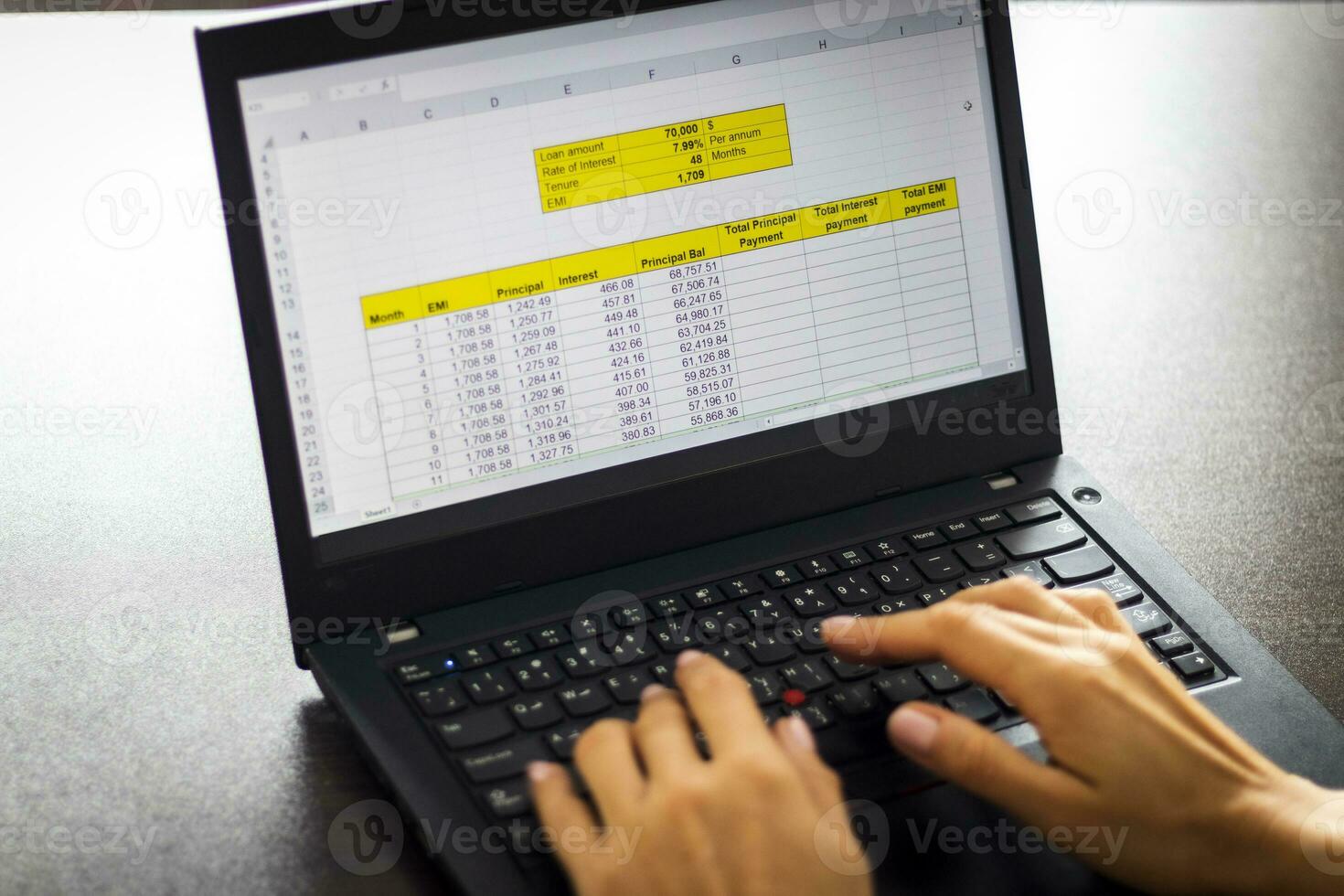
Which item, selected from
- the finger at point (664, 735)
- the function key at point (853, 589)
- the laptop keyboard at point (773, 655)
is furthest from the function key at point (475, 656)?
the function key at point (853, 589)

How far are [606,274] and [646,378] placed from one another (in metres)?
0.07

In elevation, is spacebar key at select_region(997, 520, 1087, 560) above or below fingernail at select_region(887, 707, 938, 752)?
above

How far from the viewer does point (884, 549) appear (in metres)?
0.78

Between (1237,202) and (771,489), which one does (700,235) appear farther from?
(1237,202)

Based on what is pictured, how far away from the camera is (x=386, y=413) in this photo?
28.2 inches

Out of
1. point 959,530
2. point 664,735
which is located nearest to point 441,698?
point 664,735

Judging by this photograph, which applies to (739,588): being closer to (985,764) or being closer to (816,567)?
(816,567)

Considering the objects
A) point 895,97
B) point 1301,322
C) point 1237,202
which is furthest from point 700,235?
point 1237,202

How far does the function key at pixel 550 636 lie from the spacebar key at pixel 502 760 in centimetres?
7

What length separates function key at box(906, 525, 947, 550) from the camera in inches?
30.8

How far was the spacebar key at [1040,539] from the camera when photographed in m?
0.78

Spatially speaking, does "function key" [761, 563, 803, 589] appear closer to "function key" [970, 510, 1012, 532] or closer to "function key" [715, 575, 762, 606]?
"function key" [715, 575, 762, 606]

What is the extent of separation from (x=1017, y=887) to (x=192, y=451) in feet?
2.23

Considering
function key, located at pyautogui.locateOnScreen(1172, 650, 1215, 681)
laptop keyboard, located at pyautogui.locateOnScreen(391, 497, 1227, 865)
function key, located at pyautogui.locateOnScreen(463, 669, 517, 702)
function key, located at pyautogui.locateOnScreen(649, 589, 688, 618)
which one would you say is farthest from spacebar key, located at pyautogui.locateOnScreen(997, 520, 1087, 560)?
function key, located at pyautogui.locateOnScreen(463, 669, 517, 702)
